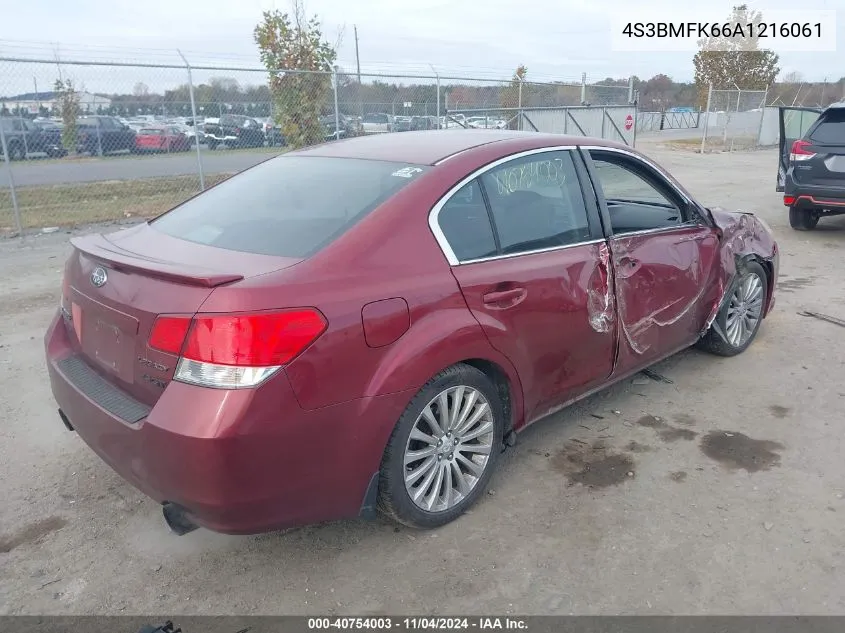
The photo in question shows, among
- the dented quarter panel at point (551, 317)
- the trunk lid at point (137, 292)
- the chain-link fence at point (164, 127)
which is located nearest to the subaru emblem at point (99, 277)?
the trunk lid at point (137, 292)

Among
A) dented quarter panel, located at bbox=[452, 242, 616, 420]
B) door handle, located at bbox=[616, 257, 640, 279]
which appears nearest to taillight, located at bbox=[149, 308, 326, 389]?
dented quarter panel, located at bbox=[452, 242, 616, 420]

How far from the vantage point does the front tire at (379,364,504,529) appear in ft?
8.83

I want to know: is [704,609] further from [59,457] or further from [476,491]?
[59,457]

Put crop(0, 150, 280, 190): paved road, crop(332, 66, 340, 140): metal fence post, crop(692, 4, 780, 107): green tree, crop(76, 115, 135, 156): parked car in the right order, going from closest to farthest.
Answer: crop(76, 115, 135, 156): parked car
crop(332, 66, 340, 140): metal fence post
crop(0, 150, 280, 190): paved road
crop(692, 4, 780, 107): green tree

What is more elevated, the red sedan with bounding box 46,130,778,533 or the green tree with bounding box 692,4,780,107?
the green tree with bounding box 692,4,780,107

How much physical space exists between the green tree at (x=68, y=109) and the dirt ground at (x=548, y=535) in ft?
23.9

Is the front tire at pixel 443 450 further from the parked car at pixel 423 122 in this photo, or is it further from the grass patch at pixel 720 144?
the grass patch at pixel 720 144

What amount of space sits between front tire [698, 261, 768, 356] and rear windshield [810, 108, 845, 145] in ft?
15.4

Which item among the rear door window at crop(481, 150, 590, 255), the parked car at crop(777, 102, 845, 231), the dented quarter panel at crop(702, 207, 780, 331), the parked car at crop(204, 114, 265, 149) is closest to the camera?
the rear door window at crop(481, 150, 590, 255)

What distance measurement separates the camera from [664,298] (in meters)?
3.95

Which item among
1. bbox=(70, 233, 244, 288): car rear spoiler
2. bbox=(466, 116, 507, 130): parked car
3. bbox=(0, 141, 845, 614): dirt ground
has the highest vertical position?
bbox=(466, 116, 507, 130): parked car

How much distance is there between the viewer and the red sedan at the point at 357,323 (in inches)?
90.1

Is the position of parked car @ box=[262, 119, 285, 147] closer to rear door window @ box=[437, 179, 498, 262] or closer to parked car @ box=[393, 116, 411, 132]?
parked car @ box=[393, 116, 411, 132]

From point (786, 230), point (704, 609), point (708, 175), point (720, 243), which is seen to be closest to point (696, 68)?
point (708, 175)
